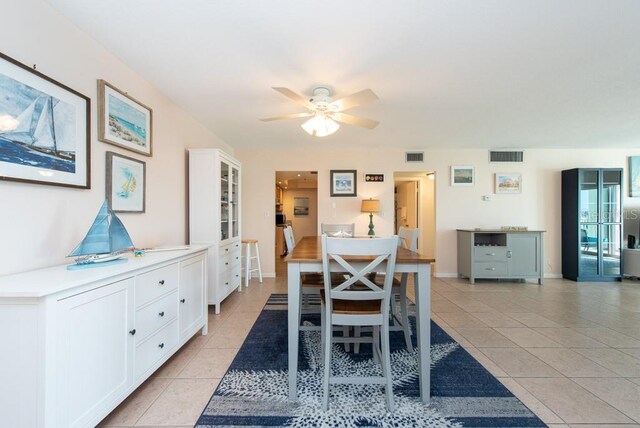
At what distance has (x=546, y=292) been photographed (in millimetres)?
3918

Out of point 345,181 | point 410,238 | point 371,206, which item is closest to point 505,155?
point 371,206

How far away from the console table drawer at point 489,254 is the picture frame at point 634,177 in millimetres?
2677

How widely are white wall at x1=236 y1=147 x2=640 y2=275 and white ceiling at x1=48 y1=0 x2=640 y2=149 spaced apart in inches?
61.5

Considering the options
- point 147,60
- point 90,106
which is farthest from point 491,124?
point 90,106

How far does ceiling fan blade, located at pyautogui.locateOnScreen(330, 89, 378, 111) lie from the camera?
204 centimetres

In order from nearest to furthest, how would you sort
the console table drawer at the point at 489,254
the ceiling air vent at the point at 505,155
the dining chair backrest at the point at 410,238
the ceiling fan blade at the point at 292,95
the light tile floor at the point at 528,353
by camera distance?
1. the light tile floor at the point at 528,353
2. the ceiling fan blade at the point at 292,95
3. the dining chair backrest at the point at 410,238
4. the console table drawer at the point at 489,254
5. the ceiling air vent at the point at 505,155

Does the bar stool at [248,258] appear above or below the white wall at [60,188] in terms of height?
below

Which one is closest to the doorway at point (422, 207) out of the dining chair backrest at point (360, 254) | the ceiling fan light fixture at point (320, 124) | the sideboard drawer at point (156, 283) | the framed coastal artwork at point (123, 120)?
the ceiling fan light fixture at point (320, 124)

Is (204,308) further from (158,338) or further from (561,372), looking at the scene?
(561,372)

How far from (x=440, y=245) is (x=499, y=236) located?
0.97 meters

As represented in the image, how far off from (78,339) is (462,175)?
5.35 m

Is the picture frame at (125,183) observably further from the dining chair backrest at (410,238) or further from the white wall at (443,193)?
the white wall at (443,193)

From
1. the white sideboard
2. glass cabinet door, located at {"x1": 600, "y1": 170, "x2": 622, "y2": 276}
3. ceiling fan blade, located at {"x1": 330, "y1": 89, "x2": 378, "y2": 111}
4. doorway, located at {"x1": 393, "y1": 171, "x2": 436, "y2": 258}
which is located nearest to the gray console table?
glass cabinet door, located at {"x1": 600, "y1": 170, "x2": 622, "y2": 276}

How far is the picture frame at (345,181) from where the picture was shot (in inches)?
192
